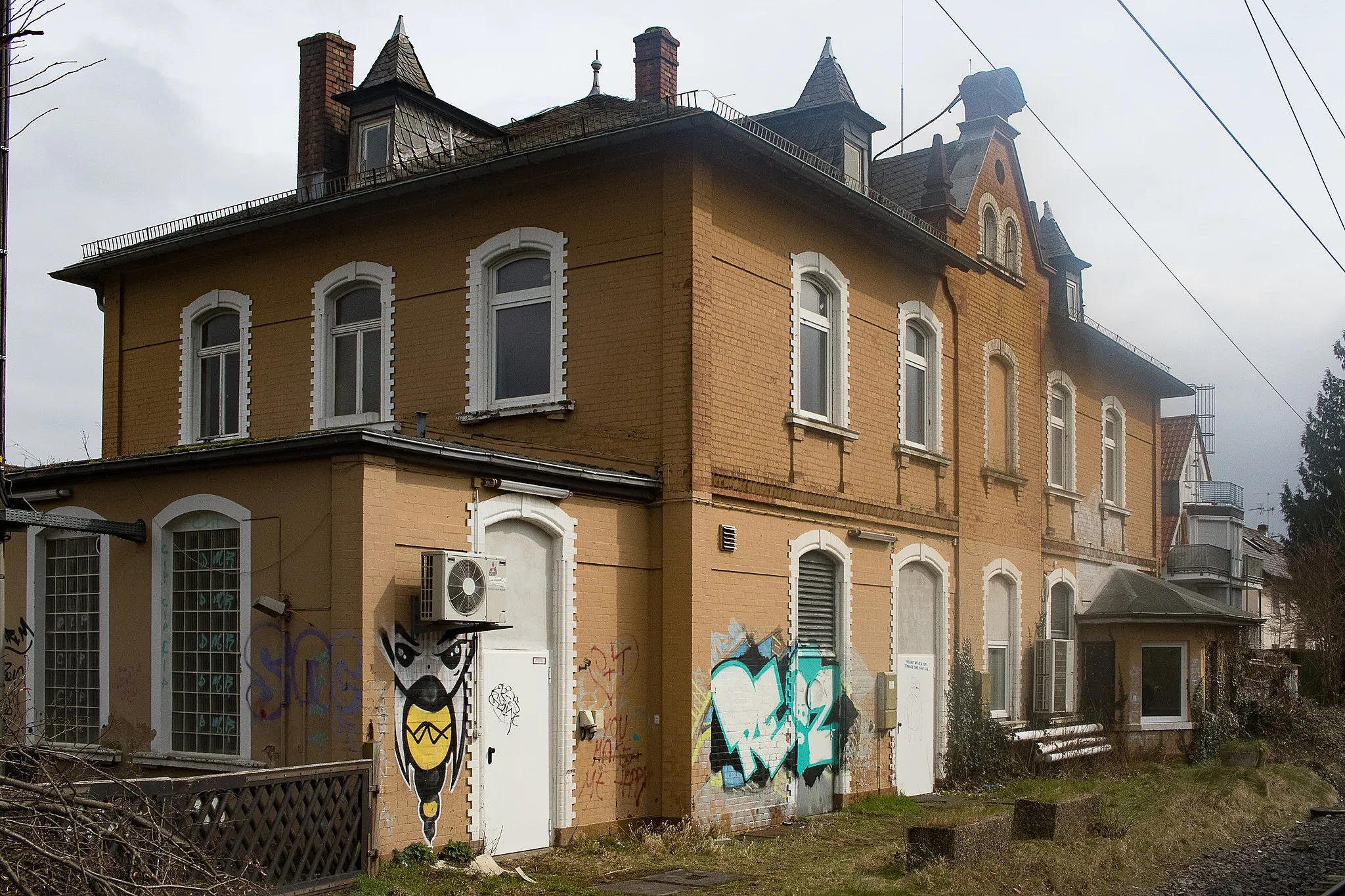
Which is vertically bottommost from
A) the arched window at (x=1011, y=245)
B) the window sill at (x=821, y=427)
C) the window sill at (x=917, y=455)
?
the window sill at (x=917, y=455)

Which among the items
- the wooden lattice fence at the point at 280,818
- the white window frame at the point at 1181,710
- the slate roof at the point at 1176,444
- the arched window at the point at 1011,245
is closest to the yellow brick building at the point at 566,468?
the arched window at the point at 1011,245

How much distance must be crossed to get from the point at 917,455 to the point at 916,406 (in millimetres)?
823

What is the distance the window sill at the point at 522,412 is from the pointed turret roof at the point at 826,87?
6475 mm

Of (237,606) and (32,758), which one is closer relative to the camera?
(32,758)

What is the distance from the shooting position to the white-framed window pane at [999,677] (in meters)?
21.9

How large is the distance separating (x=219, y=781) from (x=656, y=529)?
20.6 ft

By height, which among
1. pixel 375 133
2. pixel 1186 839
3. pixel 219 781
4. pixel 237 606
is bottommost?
pixel 1186 839

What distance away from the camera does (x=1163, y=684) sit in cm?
2438

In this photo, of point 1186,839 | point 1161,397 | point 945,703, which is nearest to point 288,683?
point 1186,839

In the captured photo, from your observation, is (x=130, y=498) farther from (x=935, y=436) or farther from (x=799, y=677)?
(x=935, y=436)

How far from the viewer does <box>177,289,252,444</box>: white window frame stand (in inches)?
737

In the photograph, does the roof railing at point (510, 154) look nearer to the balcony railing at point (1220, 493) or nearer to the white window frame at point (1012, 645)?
the white window frame at point (1012, 645)

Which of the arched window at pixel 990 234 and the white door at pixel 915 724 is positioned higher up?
the arched window at pixel 990 234

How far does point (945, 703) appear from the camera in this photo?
1978 cm
